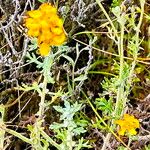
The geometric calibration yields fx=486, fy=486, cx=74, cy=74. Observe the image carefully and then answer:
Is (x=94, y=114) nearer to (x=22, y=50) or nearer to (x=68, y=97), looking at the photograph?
(x=68, y=97)

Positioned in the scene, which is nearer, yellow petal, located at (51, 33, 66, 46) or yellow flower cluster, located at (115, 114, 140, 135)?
yellow petal, located at (51, 33, 66, 46)

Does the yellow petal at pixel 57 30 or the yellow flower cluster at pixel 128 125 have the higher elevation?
the yellow petal at pixel 57 30

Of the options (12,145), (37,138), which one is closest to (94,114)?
(12,145)

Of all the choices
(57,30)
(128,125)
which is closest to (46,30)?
(57,30)

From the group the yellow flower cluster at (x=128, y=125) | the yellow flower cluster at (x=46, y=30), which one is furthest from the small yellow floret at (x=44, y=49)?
the yellow flower cluster at (x=128, y=125)

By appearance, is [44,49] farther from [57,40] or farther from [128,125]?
[128,125]

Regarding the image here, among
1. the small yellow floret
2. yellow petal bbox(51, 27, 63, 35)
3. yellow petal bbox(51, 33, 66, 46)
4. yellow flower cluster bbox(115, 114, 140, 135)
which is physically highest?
yellow petal bbox(51, 27, 63, 35)

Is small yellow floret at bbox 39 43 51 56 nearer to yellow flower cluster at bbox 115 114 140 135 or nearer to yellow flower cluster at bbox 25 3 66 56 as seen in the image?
yellow flower cluster at bbox 25 3 66 56

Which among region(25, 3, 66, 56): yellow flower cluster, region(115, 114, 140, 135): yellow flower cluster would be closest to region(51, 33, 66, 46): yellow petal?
region(25, 3, 66, 56): yellow flower cluster

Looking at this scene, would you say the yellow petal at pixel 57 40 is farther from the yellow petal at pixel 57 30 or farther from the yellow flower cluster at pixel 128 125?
the yellow flower cluster at pixel 128 125
